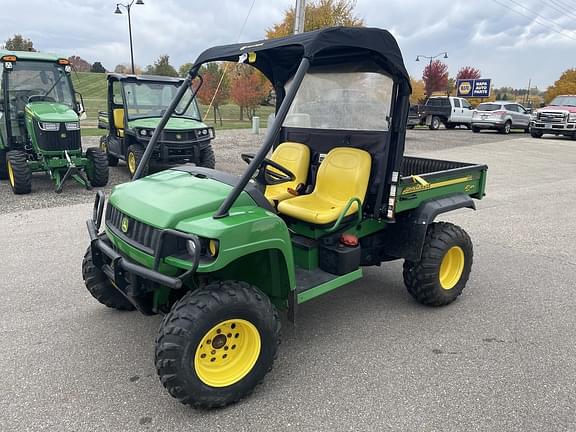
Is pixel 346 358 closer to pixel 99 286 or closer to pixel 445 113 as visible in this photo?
pixel 99 286

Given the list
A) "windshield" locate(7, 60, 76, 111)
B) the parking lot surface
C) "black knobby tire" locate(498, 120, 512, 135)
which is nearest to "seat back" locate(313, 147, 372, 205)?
the parking lot surface

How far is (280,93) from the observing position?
4289 millimetres

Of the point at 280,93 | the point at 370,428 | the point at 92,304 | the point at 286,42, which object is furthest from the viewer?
the point at 280,93

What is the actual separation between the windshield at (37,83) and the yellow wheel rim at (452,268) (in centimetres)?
764

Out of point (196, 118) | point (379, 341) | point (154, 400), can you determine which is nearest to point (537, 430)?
point (379, 341)

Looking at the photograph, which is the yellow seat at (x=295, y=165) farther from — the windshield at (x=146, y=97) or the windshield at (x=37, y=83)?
the windshield at (x=37, y=83)

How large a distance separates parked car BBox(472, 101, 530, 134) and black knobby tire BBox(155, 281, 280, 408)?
21.8m

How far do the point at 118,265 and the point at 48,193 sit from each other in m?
6.07

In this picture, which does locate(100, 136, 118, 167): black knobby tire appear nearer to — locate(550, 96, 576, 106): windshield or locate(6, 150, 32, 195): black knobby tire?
locate(6, 150, 32, 195): black knobby tire

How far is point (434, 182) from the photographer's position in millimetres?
3707

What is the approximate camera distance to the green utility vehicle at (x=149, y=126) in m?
8.86

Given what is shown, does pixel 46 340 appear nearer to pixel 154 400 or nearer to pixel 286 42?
pixel 154 400

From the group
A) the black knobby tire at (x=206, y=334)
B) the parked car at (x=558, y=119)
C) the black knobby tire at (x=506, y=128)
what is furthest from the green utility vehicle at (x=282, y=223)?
the black knobby tire at (x=506, y=128)

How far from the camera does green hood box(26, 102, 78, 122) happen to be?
25.2 ft
